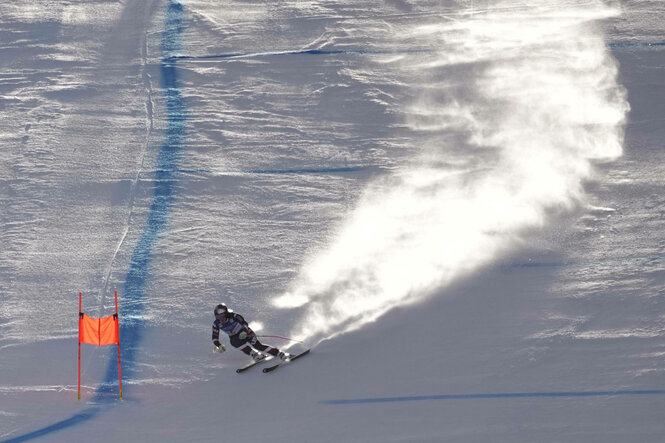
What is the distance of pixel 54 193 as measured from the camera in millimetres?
10547

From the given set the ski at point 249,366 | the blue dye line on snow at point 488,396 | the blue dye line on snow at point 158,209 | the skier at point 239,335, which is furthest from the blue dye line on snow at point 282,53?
the blue dye line on snow at point 488,396

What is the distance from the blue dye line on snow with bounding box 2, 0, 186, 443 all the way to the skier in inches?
36.1

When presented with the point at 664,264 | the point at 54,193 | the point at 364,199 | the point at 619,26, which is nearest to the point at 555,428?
the point at 664,264

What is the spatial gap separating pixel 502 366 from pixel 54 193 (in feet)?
18.1

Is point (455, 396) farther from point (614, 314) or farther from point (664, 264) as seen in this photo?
point (664, 264)

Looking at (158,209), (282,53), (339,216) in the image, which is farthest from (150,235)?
(282,53)

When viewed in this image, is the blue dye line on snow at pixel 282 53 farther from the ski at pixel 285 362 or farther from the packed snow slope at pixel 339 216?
the ski at pixel 285 362

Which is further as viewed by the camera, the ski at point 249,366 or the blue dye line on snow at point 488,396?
the ski at point 249,366

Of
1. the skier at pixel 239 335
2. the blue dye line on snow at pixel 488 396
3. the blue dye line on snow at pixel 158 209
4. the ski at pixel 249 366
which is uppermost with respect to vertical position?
the blue dye line on snow at pixel 158 209

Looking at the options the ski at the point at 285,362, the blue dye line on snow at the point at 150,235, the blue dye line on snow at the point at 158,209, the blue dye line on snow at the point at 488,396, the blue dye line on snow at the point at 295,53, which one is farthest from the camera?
the blue dye line on snow at the point at 295,53

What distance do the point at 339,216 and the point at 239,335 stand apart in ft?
8.12

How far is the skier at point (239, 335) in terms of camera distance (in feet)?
25.9

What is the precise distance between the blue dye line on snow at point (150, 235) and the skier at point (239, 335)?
3.01ft

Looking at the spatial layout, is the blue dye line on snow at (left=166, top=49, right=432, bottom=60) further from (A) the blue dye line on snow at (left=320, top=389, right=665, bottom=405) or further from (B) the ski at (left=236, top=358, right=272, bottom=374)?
(A) the blue dye line on snow at (left=320, top=389, right=665, bottom=405)
